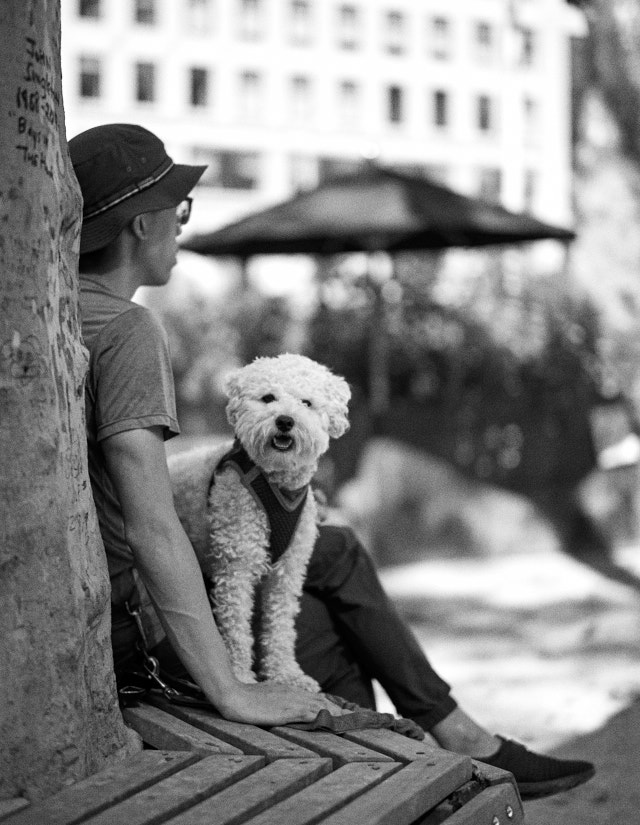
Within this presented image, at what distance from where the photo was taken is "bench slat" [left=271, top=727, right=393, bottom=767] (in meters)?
2.25

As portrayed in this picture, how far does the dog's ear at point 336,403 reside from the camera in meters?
3.02

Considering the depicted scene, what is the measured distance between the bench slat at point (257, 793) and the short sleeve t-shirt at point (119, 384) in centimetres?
69

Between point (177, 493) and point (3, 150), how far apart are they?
47.1 inches

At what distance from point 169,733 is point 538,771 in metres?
1.21

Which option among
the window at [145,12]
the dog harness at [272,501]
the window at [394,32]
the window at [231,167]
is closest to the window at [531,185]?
the window at [394,32]

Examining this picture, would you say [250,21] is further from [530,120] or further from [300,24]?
[530,120]

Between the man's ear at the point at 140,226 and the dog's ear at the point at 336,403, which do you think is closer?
the man's ear at the point at 140,226

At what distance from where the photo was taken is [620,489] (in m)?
8.73

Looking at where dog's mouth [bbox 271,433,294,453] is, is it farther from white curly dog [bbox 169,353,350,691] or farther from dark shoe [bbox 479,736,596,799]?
dark shoe [bbox 479,736,596,799]

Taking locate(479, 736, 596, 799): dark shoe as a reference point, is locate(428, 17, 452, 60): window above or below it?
above

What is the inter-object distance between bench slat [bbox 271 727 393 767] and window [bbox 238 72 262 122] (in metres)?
A: 46.8

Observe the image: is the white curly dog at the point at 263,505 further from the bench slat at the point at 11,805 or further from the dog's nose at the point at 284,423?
the bench slat at the point at 11,805

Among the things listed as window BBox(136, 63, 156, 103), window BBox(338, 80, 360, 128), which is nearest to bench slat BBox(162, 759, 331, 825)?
window BBox(136, 63, 156, 103)

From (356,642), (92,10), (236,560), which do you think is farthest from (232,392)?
(92,10)
